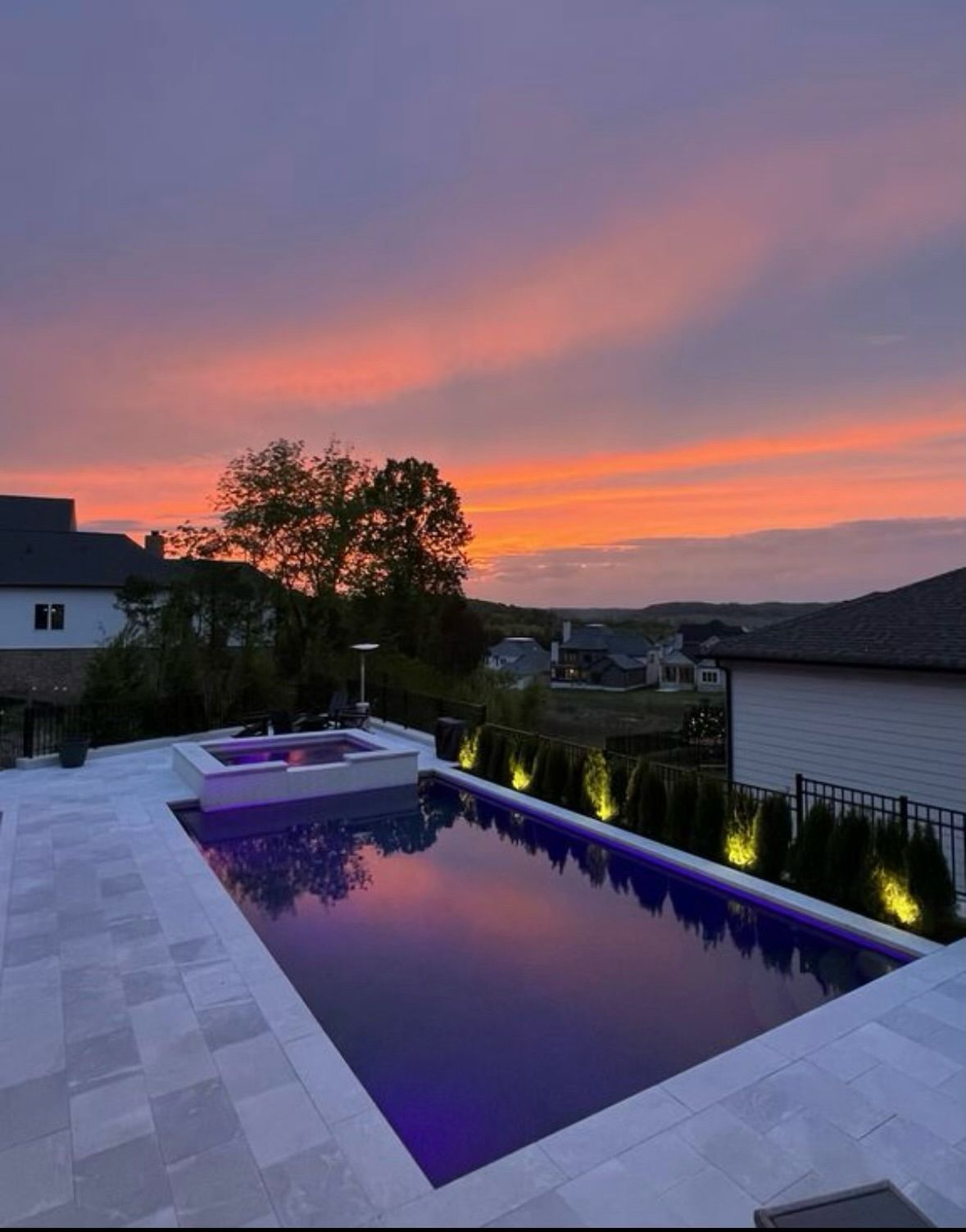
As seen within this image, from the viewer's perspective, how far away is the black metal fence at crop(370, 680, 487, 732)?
12.5 m

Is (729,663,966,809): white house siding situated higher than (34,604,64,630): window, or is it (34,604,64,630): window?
(34,604,64,630): window

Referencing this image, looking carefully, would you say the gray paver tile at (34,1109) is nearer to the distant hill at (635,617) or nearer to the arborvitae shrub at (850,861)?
the arborvitae shrub at (850,861)

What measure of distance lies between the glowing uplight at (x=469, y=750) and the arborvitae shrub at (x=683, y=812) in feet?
12.9

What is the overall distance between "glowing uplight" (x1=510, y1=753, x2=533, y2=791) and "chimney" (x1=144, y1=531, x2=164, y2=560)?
861 inches

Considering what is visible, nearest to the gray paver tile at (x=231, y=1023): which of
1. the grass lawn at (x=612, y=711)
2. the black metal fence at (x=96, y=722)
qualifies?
the black metal fence at (x=96, y=722)

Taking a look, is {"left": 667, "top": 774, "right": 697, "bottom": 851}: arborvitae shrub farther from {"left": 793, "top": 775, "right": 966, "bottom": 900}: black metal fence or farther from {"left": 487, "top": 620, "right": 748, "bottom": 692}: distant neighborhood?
{"left": 487, "top": 620, "right": 748, "bottom": 692}: distant neighborhood

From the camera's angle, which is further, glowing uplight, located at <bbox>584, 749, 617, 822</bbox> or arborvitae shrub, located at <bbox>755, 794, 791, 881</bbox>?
glowing uplight, located at <bbox>584, 749, 617, 822</bbox>

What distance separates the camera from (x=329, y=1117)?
294cm

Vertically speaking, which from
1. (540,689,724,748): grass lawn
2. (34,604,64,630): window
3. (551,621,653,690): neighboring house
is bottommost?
(540,689,724,748): grass lawn

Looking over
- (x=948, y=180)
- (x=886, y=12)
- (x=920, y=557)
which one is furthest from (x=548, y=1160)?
(x=920, y=557)

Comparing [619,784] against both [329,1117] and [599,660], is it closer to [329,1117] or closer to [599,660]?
[329,1117]

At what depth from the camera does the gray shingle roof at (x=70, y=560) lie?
22547mm

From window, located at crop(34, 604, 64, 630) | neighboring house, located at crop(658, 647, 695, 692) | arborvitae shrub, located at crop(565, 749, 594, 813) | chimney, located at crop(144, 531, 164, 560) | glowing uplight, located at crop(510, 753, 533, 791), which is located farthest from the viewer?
neighboring house, located at crop(658, 647, 695, 692)

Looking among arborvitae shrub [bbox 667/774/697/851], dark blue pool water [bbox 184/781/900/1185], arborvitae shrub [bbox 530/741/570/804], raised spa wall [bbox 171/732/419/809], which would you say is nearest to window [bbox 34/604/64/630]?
raised spa wall [bbox 171/732/419/809]
